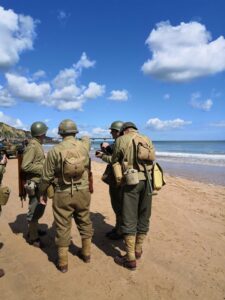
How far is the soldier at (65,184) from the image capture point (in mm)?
4175

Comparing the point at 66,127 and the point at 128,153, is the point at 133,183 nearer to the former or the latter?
the point at 128,153

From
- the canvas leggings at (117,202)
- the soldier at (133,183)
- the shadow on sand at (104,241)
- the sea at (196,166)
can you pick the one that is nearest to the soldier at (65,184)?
the soldier at (133,183)

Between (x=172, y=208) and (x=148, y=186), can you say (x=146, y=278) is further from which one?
(x=172, y=208)

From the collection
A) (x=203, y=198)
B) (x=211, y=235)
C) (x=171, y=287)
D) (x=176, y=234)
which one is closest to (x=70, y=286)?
(x=171, y=287)

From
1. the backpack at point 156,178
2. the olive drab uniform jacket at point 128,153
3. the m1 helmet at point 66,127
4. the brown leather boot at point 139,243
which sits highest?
the m1 helmet at point 66,127

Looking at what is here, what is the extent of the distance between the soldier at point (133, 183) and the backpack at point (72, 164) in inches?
22.2

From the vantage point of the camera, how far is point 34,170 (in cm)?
508

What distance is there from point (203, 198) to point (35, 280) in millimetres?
6138

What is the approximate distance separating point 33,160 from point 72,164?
1.26 meters

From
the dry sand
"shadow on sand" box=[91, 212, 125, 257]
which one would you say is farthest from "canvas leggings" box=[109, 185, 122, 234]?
the dry sand

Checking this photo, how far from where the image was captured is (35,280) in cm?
404

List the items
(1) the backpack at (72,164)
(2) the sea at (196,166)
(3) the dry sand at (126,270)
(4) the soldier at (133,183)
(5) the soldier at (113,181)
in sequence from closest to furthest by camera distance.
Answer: (3) the dry sand at (126,270)
(1) the backpack at (72,164)
(4) the soldier at (133,183)
(5) the soldier at (113,181)
(2) the sea at (196,166)

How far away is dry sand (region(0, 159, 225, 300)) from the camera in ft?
12.3

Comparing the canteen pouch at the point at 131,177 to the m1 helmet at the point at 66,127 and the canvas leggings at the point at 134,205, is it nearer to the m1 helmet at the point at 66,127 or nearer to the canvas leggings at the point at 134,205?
the canvas leggings at the point at 134,205
